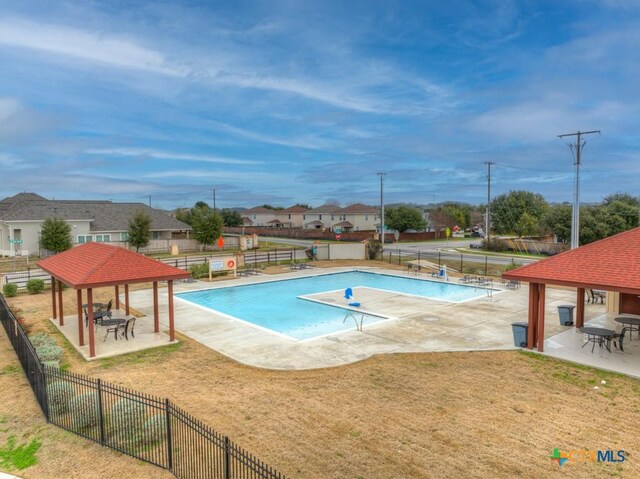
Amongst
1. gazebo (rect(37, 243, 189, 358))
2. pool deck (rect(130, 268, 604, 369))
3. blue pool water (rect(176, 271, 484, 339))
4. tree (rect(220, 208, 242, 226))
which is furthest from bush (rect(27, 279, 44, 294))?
tree (rect(220, 208, 242, 226))

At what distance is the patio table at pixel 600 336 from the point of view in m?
13.0

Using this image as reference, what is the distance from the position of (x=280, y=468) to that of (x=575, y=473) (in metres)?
4.79

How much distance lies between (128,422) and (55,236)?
3376cm

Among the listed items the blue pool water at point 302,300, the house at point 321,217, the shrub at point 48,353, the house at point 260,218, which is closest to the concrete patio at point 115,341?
the shrub at point 48,353

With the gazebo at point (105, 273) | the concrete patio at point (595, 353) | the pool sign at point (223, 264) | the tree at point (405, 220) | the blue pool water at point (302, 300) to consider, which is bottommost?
the blue pool water at point (302, 300)

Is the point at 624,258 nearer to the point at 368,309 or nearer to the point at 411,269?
the point at 368,309

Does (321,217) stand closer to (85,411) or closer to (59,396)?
(59,396)

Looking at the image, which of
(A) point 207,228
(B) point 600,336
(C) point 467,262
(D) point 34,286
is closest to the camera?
(B) point 600,336

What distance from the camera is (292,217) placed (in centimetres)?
9169

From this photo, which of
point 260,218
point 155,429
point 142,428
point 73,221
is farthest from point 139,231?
point 260,218

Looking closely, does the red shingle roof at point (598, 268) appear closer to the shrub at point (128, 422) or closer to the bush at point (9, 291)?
the shrub at point (128, 422)

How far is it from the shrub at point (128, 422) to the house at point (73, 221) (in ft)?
110

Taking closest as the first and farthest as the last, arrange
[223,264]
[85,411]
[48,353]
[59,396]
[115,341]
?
[85,411], [59,396], [48,353], [115,341], [223,264]

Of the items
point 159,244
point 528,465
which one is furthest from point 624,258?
point 159,244
